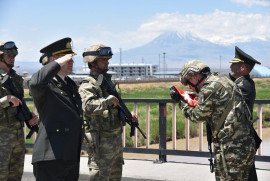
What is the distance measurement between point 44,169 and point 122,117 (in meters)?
1.26

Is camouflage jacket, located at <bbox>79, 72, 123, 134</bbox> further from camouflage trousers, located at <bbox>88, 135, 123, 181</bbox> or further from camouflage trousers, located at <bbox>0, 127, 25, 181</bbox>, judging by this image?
camouflage trousers, located at <bbox>0, 127, 25, 181</bbox>

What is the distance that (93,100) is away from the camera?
4.98m

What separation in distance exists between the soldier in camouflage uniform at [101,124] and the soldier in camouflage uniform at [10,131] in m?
0.99

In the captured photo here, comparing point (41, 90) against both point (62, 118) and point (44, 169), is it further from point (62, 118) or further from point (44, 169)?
point (44, 169)

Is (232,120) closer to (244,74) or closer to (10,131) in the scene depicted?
(244,74)

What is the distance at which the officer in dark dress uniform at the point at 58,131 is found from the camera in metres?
4.18

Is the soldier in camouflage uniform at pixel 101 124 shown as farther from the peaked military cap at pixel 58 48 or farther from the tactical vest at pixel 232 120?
the tactical vest at pixel 232 120

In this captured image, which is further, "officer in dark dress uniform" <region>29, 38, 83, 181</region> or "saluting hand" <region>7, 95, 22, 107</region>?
"saluting hand" <region>7, 95, 22, 107</region>

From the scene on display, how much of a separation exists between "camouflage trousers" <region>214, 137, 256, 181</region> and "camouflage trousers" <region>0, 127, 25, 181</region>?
104 inches

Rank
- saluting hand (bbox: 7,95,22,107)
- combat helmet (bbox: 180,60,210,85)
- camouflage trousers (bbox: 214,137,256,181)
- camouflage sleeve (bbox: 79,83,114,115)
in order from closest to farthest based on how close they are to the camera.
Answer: camouflage trousers (bbox: 214,137,256,181)
combat helmet (bbox: 180,60,210,85)
camouflage sleeve (bbox: 79,83,114,115)
saluting hand (bbox: 7,95,22,107)

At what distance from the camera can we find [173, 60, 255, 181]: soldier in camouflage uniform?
4492 mm

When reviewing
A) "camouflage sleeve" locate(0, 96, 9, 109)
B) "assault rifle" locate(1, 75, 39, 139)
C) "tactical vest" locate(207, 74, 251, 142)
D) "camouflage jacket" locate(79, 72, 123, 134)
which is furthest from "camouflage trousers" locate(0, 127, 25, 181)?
"tactical vest" locate(207, 74, 251, 142)

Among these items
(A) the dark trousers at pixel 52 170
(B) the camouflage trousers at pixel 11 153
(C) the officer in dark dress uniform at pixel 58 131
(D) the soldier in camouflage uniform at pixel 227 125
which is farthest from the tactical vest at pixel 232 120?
(B) the camouflage trousers at pixel 11 153

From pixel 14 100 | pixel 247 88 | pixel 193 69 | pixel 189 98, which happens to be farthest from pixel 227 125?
pixel 14 100
